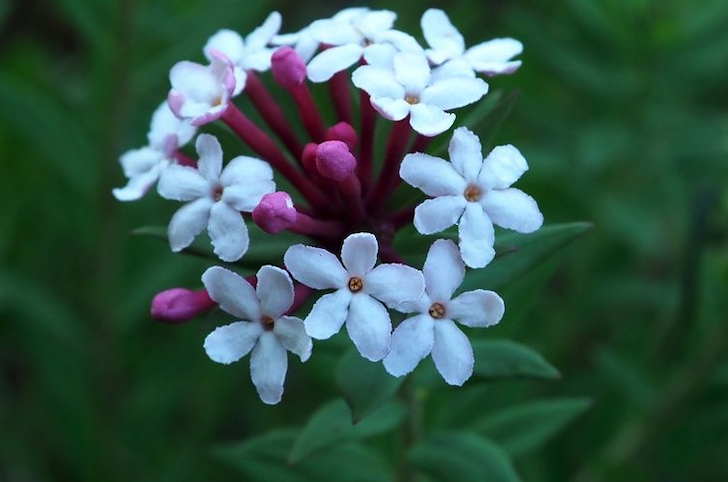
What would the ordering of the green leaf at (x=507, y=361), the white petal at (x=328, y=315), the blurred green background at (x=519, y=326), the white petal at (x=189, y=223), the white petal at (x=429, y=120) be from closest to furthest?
1. the white petal at (x=328, y=315)
2. the white petal at (x=429, y=120)
3. the white petal at (x=189, y=223)
4. the green leaf at (x=507, y=361)
5. the blurred green background at (x=519, y=326)

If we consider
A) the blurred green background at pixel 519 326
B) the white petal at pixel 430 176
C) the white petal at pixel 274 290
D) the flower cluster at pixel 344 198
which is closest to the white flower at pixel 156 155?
the flower cluster at pixel 344 198

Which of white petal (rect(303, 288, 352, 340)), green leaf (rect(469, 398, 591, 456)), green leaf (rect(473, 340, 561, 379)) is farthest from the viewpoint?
green leaf (rect(469, 398, 591, 456))

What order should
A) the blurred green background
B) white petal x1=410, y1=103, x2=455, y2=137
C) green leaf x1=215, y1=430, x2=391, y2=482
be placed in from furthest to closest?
the blurred green background, green leaf x1=215, y1=430, x2=391, y2=482, white petal x1=410, y1=103, x2=455, y2=137

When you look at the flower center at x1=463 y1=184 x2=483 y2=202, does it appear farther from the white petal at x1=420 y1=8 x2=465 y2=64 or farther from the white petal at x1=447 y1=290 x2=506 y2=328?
the white petal at x1=420 y1=8 x2=465 y2=64

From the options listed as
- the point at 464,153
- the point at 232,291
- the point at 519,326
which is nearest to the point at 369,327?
the point at 232,291

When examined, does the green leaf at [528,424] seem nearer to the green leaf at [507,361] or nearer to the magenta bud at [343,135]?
the green leaf at [507,361]

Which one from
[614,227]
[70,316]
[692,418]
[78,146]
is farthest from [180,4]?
[692,418]

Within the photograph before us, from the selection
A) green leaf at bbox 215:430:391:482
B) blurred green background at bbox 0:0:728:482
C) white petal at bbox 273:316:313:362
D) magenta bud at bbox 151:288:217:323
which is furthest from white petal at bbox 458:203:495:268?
blurred green background at bbox 0:0:728:482
